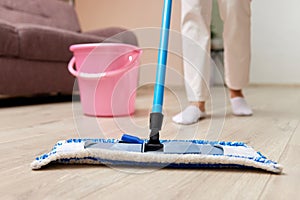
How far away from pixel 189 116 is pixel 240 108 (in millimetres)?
352

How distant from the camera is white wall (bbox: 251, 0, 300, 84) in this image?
4.01 metres

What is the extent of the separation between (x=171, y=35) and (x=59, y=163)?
35 centimetres

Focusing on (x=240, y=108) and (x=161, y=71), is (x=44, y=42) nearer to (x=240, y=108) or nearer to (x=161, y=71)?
(x=240, y=108)

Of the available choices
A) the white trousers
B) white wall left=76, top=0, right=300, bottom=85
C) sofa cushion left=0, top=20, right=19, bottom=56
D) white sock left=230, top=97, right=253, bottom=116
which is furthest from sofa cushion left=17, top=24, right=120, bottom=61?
white wall left=76, top=0, right=300, bottom=85

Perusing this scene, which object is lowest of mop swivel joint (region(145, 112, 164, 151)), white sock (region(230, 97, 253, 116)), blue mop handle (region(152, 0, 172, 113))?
white sock (region(230, 97, 253, 116))

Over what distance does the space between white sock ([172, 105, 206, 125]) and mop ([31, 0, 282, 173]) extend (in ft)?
1.62

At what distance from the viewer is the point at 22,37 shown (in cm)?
192

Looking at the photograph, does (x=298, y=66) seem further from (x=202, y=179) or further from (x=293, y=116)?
(x=202, y=179)

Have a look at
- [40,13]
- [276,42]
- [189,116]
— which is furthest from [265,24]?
[189,116]

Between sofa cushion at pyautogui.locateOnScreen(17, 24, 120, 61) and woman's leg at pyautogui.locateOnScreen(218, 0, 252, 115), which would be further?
sofa cushion at pyautogui.locateOnScreen(17, 24, 120, 61)

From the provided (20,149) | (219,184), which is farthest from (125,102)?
(219,184)

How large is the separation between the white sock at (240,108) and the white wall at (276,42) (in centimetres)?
278

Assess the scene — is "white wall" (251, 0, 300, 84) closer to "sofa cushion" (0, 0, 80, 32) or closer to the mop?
"sofa cushion" (0, 0, 80, 32)

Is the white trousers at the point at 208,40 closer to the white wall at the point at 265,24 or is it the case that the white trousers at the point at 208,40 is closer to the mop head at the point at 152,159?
the mop head at the point at 152,159
